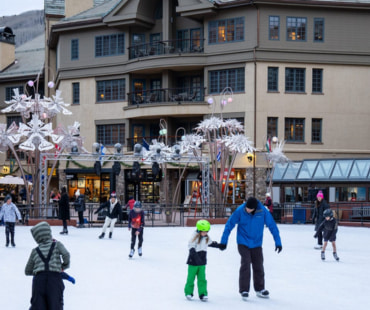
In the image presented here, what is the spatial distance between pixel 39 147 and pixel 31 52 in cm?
3616

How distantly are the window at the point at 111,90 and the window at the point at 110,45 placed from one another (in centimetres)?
213

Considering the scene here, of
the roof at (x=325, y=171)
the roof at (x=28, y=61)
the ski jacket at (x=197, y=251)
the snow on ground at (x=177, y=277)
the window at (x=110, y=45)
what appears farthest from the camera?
the roof at (x=28, y=61)

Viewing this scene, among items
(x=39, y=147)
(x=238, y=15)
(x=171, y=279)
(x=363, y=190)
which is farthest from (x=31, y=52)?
(x=171, y=279)

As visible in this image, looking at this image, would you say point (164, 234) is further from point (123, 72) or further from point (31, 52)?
point (31, 52)

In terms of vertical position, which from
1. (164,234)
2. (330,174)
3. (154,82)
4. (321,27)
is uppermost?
(321,27)

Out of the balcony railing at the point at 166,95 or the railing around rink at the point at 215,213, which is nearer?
the railing around rink at the point at 215,213

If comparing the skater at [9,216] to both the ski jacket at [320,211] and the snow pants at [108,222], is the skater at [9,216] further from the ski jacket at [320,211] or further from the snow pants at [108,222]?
the ski jacket at [320,211]

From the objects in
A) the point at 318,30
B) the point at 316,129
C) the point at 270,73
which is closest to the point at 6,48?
the point at 270,73

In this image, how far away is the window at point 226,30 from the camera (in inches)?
1702

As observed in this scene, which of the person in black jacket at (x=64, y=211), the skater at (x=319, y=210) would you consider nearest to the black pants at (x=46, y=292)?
the skater at (x=319, y=210)

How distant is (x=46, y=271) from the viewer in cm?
746

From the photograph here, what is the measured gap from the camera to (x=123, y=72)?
154 ft

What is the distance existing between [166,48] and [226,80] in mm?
5241

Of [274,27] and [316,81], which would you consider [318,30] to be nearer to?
[274,27]
